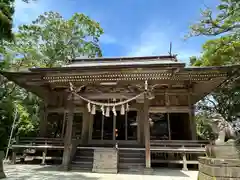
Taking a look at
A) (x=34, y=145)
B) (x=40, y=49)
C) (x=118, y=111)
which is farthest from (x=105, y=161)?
(x=40, y=49)

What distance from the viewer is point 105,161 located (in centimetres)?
568

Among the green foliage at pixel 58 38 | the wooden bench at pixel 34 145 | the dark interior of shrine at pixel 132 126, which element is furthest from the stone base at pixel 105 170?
the green foliage at pixel 58 38

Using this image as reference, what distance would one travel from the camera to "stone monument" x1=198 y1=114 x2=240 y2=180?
3291 millimetres

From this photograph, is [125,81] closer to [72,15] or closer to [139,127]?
[139,127]

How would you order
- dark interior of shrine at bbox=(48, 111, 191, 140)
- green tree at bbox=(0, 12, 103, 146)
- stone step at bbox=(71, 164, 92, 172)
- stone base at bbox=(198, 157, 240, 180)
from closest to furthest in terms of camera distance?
stone base at bbox=(198, 157, 240, 180) < stone step at bbox=(71, 164, 92, 172) < dark interior of shrine at bbox=(48, 111, 191, 140) < green tree at bbox=(0, 12, 103, 146)

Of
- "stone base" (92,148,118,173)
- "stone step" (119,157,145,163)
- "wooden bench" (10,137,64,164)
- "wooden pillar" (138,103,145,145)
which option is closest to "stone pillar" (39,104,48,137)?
"wooden bench" (10,137,64,164)

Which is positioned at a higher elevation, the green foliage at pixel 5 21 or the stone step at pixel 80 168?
the green foliage at pixel 5 21

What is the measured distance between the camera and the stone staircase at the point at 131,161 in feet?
19.6

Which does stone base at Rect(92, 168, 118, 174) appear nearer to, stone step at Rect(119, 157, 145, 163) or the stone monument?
stone step at Rect(119, 157, 145, 163)

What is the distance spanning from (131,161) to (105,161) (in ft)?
4.14

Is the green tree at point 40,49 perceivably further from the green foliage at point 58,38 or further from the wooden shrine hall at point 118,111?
the wooden shrine hall at point 118,111

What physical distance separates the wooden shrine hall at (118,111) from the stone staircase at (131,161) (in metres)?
0.04

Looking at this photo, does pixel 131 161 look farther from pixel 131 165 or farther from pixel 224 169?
pixel 224 169

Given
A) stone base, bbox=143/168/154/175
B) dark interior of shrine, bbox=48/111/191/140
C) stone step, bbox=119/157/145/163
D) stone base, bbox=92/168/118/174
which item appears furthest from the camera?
dark interior of shrine, bbox=48/111/191/140
